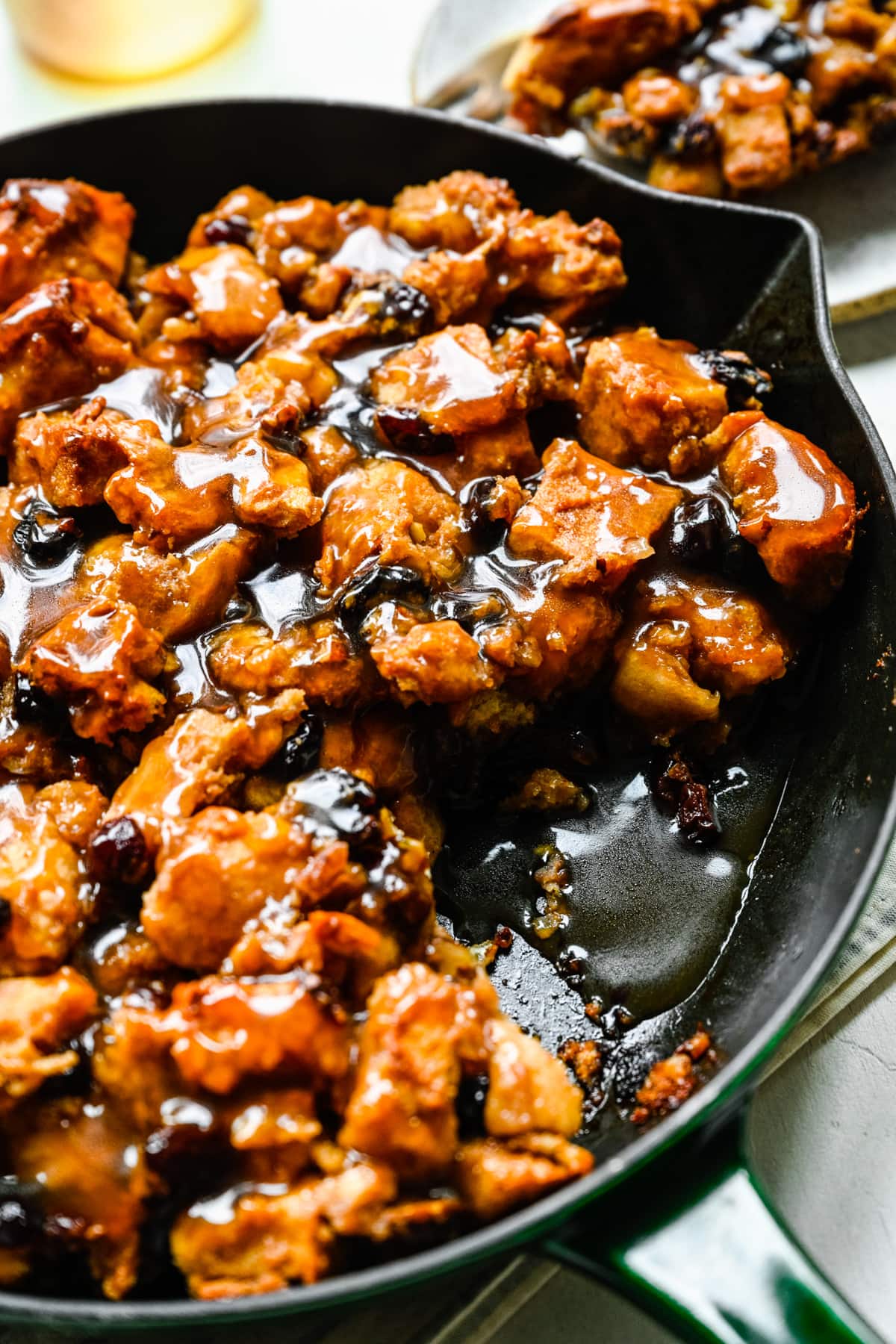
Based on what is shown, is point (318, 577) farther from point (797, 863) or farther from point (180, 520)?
point (797, 863)

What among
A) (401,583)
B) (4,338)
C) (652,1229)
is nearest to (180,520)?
(401,583)

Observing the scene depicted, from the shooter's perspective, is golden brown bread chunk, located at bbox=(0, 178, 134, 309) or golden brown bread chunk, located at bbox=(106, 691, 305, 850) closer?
golden brown bread chunk, located at bbox=(106, 691, 305, 850)

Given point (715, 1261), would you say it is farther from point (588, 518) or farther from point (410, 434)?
point (410, 434)

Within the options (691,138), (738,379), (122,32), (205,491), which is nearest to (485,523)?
(205,491)

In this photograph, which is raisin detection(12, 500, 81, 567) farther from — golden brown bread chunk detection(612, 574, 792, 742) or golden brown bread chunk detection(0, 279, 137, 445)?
golden brown bread chunk detection(612, 574, 792, 742)

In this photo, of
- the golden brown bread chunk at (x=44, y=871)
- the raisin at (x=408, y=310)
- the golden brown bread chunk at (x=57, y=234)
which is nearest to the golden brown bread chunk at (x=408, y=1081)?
the golden brown bread chunk at (x=44, y=871)

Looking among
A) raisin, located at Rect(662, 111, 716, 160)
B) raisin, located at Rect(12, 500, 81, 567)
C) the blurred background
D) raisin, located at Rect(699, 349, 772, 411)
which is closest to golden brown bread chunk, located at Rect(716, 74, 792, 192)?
raisin, located at Rect(662, 111, 716, 160)
